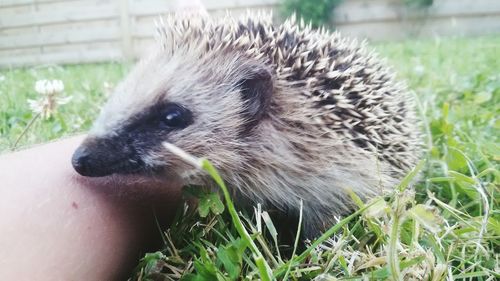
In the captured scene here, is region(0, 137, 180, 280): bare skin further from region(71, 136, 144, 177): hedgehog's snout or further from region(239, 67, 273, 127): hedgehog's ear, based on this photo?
region(239, 67, 273, 127): hedgehog's ear

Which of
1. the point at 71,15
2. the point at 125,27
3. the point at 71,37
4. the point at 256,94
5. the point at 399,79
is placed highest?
the point at 256,94

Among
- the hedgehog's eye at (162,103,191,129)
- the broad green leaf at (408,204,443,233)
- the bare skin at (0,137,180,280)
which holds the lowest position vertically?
the bare skin at (0,137,180,280)

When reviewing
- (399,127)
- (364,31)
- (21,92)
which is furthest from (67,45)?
(399,127)

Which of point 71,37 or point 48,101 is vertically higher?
point 48,101

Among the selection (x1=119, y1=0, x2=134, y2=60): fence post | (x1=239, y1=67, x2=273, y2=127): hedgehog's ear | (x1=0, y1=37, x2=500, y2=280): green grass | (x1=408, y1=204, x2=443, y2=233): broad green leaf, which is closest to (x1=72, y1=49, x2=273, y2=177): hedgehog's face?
(x1=239, y1=67, x2=273, y2=127): hedgehog's ear

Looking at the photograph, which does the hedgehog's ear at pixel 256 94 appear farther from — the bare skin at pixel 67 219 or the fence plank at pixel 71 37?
the fence plank at pixel 71 37

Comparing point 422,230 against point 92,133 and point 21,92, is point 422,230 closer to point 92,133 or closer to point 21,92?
point 92,133

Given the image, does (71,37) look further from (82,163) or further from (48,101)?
(82,163)

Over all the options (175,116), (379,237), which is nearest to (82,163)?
(175,116)
